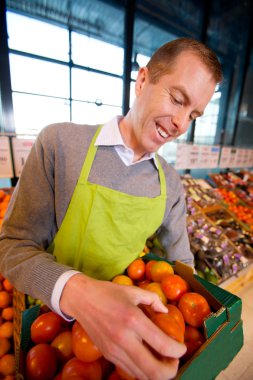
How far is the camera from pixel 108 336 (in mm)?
325

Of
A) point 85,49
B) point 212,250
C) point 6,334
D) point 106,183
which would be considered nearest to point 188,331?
point 106,183

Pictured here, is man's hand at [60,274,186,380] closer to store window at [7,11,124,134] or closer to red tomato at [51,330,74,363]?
red tomato at [51,330,74,363]

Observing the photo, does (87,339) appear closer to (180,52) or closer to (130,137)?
(130,137)

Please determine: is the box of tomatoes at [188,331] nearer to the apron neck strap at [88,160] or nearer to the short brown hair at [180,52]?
the apron neck strap at [88,160]

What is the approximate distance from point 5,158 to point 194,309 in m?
1.68

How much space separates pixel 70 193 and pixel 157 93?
53cm

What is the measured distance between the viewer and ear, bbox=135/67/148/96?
0.81 meters

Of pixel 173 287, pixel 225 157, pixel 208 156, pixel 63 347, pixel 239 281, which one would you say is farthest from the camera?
pixel 225 157

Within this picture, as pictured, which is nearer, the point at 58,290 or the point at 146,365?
the point at 146,365

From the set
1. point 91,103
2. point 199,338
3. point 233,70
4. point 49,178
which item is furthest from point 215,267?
point 233,70

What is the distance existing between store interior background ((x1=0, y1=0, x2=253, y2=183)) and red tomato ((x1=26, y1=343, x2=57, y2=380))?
1863mm

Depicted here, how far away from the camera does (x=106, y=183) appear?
0.81 meters

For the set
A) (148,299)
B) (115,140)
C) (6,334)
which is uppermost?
(115,140)

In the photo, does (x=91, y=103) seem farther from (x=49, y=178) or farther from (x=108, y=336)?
(x=108, y=336)
